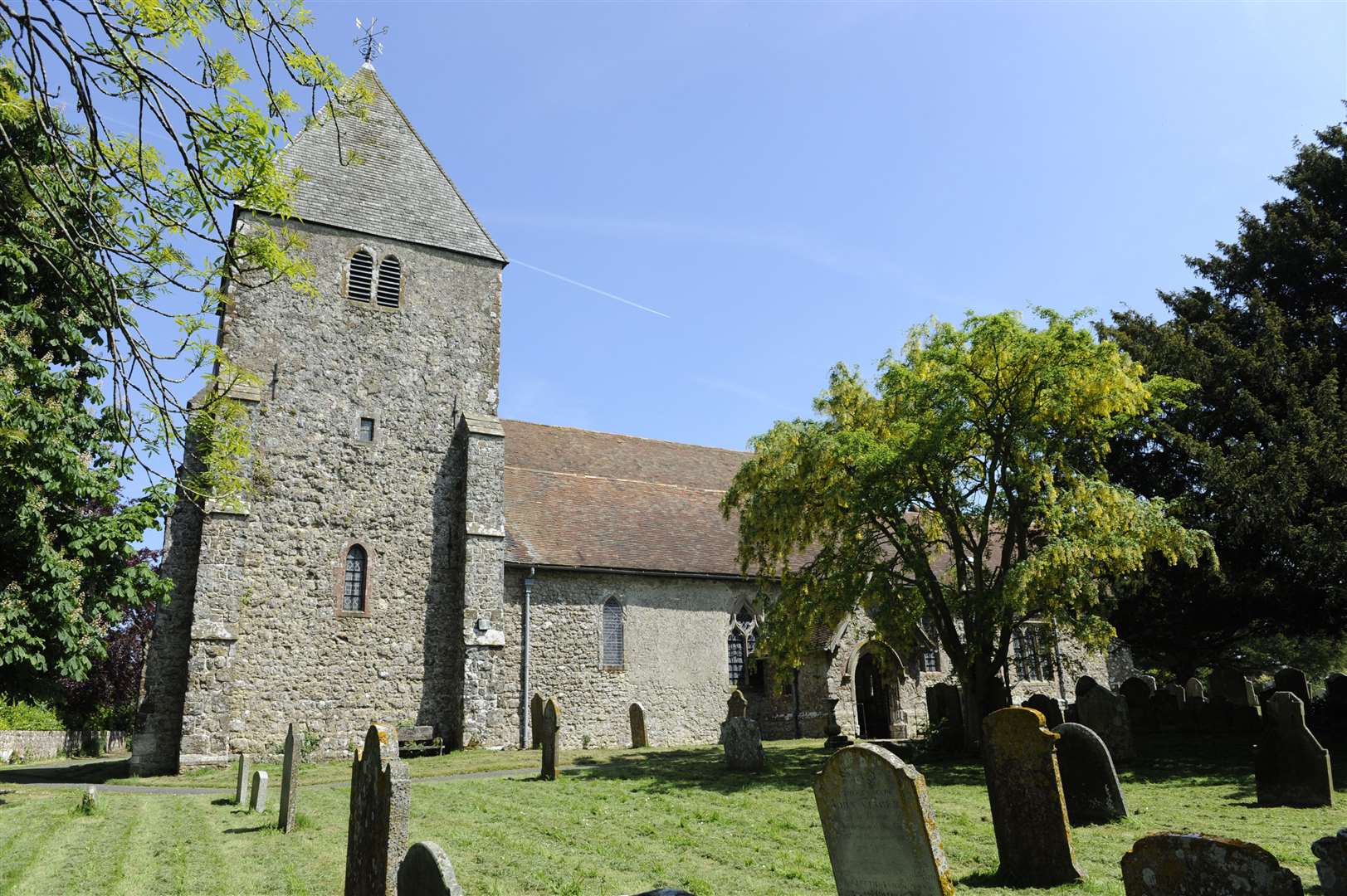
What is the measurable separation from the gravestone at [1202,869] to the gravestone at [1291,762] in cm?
687

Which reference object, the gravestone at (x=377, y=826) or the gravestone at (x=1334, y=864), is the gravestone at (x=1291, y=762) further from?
the gravestone at (x=377, y=826)

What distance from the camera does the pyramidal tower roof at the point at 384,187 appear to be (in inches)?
818

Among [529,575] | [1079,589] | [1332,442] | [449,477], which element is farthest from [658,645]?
[1332,442]

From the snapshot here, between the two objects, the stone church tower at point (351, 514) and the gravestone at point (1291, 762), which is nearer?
the gravestone at point (1291, 762)

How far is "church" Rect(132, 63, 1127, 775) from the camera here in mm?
17219

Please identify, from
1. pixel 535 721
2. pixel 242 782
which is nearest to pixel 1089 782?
pixel 242 782

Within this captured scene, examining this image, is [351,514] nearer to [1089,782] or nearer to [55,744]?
[1089,782]

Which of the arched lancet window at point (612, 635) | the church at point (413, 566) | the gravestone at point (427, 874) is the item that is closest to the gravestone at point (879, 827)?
the gravestone at point (427, 874)

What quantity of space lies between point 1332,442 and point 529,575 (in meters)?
A: 16.2

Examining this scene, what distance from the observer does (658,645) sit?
21094mm

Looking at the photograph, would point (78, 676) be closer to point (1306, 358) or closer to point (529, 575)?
point (529, 575)

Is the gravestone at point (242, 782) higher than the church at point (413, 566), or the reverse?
the church at point (413, 566)

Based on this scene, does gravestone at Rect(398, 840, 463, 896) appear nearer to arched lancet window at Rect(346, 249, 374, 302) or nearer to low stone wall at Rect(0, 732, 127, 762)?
arched lancet window at Rect(346, 249, 374, 302)

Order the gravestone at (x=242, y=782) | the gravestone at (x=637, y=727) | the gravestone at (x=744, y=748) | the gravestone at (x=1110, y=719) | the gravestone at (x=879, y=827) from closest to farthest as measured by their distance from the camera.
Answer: the gravestone at (x=879, y=827), the gravestone at (x=242, y=782), the gravestone at (x=744, y=748), the gravestone at (x=1110, y=719), the gravestone at (x=637, y=727)
